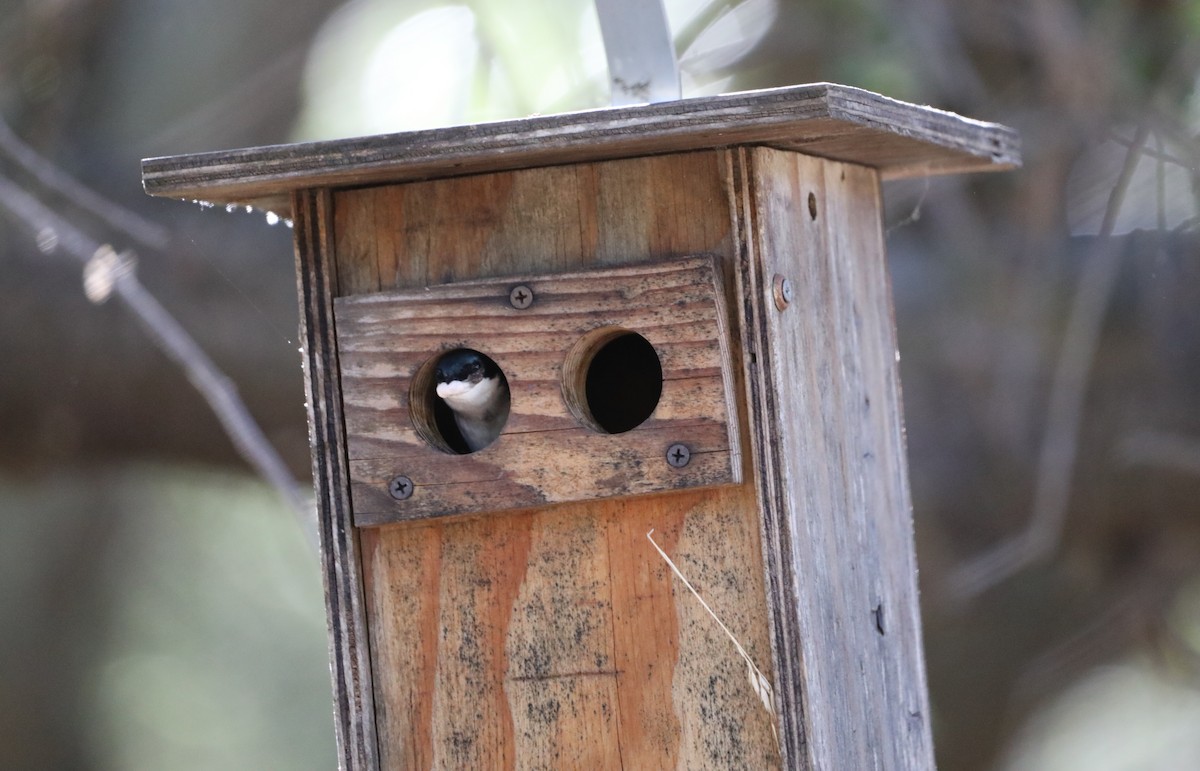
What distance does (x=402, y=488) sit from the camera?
1.52m

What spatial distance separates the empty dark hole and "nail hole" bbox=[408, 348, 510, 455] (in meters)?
0.13

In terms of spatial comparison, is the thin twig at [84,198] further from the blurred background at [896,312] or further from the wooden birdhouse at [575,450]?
the wooden birdhouse at [575,450]

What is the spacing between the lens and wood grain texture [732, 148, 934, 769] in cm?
145

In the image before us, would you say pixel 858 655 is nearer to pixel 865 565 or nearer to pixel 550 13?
pixel 865 565

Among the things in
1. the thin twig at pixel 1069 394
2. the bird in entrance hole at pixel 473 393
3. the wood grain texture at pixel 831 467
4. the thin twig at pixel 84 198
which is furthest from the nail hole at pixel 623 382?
the thin twig at pixel 1069 394

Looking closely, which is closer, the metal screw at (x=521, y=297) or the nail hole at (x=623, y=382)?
the metal screw at (x=521, y=297)

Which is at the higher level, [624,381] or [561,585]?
[624,381]

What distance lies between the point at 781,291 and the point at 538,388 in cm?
27

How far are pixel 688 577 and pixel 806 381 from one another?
25cm

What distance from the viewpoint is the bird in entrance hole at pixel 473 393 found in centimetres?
162

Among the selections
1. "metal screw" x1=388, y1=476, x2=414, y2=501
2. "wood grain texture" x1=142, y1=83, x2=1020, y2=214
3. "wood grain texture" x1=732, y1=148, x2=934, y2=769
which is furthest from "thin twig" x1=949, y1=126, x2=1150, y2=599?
"metal screw" x1=388, y1=476, x2=414, y2=501

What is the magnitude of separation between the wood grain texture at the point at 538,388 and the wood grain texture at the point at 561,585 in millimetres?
39

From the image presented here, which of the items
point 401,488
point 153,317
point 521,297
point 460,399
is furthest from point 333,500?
point 153,317

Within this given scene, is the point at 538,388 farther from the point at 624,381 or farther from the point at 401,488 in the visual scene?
the point at 624,381
